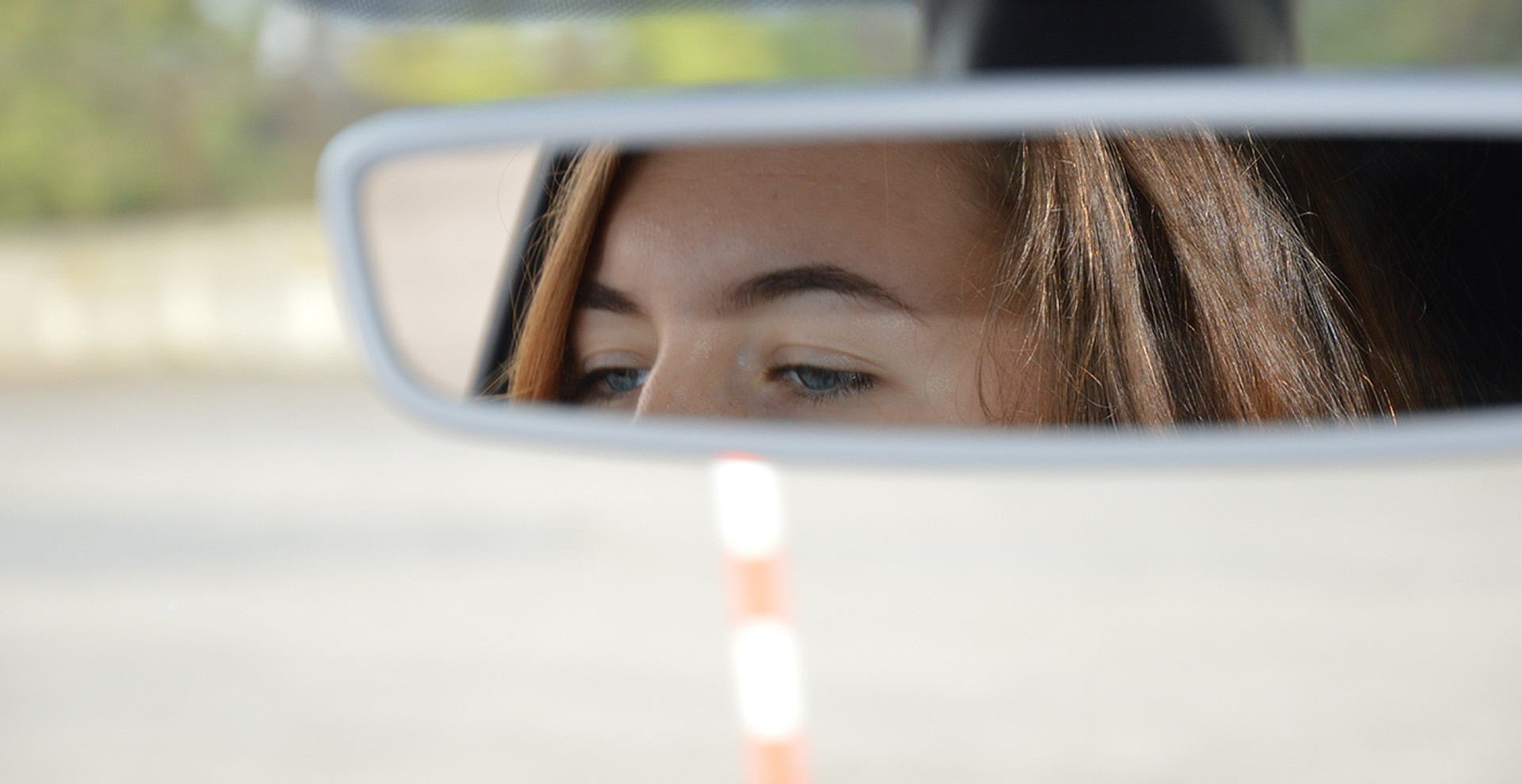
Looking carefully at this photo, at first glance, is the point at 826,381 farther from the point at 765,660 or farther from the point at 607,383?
the point at 765,660

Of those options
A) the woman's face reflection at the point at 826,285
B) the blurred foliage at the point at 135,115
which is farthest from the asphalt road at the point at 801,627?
the blurred foliage at the point at 135,115

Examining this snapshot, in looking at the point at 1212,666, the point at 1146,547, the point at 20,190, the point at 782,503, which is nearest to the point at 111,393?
the point at 20,190

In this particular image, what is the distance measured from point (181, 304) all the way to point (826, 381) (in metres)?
14.3

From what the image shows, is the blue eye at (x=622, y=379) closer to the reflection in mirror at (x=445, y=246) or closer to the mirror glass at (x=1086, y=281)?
the mirror glass at (x=1086, y=281)

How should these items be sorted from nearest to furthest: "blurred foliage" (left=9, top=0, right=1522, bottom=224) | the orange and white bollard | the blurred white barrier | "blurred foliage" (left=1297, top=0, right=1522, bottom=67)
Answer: the orange and white bollard, "blurred foliage" (left=1297, top=0, right=1522, bottom=67), "blurred foliage" (left=9, top=0, right=1522, bottom=224), the blurred white barrier

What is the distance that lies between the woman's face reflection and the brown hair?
4 centimetres

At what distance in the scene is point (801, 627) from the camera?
16.9 ft

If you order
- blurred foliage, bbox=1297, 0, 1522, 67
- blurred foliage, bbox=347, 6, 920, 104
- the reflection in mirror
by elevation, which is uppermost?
blurred foliage, bbox=347, 6, 920, 104

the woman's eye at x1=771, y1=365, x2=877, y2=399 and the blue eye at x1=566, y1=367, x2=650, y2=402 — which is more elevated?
the blue eye at x1=566, y1=367, x2=650, y2=402

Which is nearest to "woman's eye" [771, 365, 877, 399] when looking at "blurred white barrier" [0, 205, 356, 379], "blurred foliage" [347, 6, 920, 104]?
"blurred foliage" [347, 6, 920, 104]

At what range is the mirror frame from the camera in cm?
92

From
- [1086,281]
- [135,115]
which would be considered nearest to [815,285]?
[1086,281]

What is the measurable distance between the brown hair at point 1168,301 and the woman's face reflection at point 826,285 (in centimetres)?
4

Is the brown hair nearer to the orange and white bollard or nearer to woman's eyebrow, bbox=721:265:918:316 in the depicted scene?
woman's eyebrow, bbox=721:265:918:316
